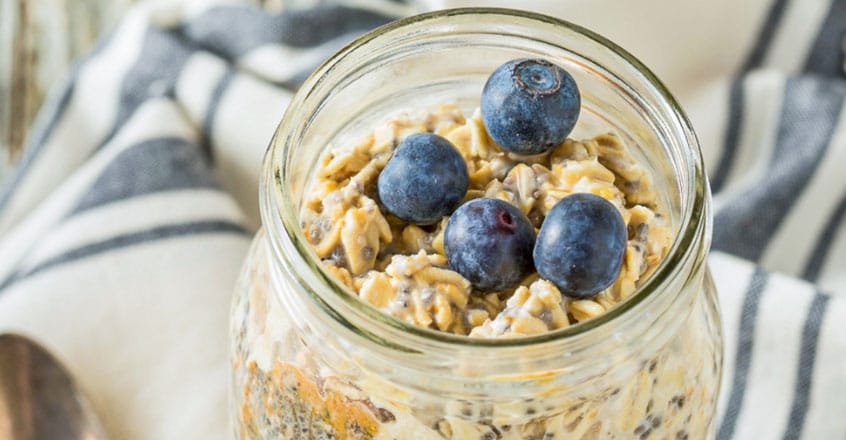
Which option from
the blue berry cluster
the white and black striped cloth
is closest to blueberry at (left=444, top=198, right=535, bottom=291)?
the blue berry cluster

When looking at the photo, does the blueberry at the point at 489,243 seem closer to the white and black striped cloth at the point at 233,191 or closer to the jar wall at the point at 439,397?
the jar wall at the point at 439,397

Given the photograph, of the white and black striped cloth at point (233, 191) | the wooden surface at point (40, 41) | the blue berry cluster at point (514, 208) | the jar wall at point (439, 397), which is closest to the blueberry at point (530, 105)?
the blue berry cluster at point (514, 208)

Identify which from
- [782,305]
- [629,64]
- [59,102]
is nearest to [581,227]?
[629,64]

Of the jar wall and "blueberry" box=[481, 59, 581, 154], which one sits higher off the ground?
"blueberry" box=[481, 59, 581, 154]

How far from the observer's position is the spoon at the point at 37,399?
119 cm

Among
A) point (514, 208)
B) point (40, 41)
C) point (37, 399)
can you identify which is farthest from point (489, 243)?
point (40, 41)

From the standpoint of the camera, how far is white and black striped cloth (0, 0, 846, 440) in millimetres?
1207

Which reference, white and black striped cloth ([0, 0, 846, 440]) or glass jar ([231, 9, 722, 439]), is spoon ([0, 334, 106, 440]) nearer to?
white and black striped cloth ([0, 0, 846, 440])

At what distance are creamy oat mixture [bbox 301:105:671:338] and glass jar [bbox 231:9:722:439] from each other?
27 millimetres

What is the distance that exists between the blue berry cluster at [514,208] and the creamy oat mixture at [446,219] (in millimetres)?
12

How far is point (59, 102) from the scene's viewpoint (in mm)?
1530

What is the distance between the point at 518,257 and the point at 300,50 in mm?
934

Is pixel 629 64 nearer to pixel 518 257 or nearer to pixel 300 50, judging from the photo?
pixel 518 257

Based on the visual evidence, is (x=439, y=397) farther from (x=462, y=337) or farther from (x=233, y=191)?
(x=233, y=191)
